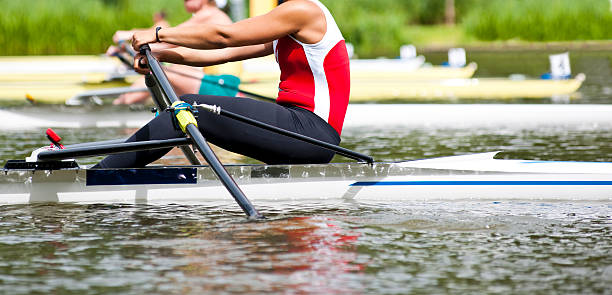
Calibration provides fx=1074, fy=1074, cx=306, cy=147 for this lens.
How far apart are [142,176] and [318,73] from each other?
42.4 inches

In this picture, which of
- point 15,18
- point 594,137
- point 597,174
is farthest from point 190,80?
point 15,18

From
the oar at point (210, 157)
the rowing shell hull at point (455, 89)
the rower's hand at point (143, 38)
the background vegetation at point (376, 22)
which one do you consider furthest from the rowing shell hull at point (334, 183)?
the background vegetation at point (376, 22)

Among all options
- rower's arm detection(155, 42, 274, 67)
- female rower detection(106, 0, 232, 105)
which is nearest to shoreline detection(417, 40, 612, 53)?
female rower detection(106, 0, 232, 105)

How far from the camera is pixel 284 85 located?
530cm

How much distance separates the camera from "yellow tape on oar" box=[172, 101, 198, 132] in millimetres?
5000

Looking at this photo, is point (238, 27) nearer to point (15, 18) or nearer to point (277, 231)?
point (277, 231)

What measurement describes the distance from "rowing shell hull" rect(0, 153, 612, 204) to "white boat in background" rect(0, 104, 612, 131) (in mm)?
5064

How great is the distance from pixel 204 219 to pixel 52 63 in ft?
43.4

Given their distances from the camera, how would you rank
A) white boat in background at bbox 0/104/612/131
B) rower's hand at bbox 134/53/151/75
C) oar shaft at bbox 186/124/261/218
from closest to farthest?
oar shaft at bbox 186/124/261/218 < rower's hand at bbox 134/53/151/75 < white boat in background at bbox 0/104/612/131

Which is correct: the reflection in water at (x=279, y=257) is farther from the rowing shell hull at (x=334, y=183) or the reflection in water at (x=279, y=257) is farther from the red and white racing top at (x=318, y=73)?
the red and white racing top at (x=318, y=73)

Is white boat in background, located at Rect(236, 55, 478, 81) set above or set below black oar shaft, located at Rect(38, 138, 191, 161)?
above

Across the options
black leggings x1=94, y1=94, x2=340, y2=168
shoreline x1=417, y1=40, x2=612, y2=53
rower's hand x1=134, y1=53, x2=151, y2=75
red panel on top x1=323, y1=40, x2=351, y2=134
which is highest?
shoreline x1=417, y1=40, x2=612, y2=53

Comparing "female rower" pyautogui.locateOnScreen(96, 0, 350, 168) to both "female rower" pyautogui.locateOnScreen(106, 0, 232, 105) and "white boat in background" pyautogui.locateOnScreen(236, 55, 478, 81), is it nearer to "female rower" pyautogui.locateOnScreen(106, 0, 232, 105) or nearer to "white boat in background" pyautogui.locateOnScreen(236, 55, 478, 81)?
"female rower" pyautogui.locateOnScreen(106, 0, 232, 105)

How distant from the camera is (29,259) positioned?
434 cm
